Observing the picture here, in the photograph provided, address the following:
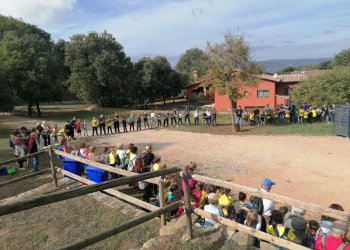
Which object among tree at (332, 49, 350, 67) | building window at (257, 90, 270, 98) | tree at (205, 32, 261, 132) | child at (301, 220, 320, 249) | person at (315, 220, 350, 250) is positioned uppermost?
tree at (332, 49, 350, 67)

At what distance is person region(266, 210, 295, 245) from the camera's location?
5.30m

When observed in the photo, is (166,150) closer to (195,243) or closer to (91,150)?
(91,150)

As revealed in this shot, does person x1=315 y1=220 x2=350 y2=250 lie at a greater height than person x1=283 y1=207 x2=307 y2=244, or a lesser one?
greater

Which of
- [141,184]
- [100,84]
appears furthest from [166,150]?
[100,84]

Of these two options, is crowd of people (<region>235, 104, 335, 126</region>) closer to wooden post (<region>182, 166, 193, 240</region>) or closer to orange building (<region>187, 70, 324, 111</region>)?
orange building (<region>187, 70, 324, 111</region>)

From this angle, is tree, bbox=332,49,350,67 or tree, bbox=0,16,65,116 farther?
tree, bbox=332,49,350,67

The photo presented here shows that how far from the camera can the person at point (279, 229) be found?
530 cm

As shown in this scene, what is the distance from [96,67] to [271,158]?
32779 millimetres

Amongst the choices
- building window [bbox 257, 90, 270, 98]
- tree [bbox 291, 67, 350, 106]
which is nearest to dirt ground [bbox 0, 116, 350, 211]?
tree [bbox 291, 67, 350, 106]

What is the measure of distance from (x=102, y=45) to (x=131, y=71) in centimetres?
527

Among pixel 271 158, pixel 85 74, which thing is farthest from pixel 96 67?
pixel 271 158

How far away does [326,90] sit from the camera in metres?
31.4

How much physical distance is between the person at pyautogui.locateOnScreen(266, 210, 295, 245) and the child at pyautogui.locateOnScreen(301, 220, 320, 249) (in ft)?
0.76

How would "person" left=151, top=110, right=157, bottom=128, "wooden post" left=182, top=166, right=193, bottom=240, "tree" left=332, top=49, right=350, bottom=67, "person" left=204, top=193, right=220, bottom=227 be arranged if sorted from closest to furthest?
"wooden post" left=182, top=166, right=193, bottom=240, "person" left=204, top=193, right=220, bottom=227, "person" left=151, top=110, right=157, bottom=128, "tree" left=332, top=49, right=350, bottom=67
